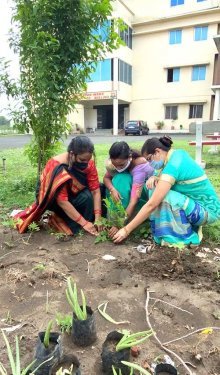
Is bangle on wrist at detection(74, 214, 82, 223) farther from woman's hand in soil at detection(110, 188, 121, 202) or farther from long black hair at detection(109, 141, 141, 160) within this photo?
long black hair at detection(109, 141, 141, 160)

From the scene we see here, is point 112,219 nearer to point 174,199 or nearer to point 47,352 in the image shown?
point 174,199

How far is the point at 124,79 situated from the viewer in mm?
26969

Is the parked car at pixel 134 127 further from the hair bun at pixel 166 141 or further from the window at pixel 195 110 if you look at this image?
the hair bun at pixel 166 141

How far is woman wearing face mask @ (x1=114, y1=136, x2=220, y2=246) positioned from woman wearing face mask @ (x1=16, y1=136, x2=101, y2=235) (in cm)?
54

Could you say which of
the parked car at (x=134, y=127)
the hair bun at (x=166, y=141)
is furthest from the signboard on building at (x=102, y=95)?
the hair bun at (x=166, y=141)

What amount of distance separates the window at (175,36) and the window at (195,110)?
554 centimetres

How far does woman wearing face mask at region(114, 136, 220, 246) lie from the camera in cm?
268

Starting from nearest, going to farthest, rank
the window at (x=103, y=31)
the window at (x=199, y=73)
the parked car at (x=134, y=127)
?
the window at (x=103, y=31)
the parked car at (x=134, y=127)
the window at (x=199, y=73)

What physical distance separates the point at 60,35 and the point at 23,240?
2709 mm

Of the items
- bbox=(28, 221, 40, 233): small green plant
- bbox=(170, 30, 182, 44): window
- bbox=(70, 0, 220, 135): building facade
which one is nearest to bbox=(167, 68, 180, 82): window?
bbox=(70, 0, 220, 135): building facade

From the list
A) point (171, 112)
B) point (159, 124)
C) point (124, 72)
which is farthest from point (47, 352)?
point (171, 112)

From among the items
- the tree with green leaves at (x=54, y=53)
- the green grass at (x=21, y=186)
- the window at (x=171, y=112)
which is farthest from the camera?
the window at (x=171, y=112)

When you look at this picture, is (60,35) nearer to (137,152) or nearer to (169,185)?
(137,152)

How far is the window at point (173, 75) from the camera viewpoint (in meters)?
26.7
